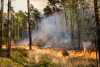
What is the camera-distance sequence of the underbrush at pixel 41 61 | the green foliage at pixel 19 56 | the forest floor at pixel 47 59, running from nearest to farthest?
the underbrush at pixel 41 61
the forest floor at pixel 47 59
the green foliage at pixel 19 56

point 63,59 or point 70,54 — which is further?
point 70,54

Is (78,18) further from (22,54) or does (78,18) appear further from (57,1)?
(22,54)

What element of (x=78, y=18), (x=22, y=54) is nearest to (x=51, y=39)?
(x=78, y=18)

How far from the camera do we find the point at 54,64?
21.0 m

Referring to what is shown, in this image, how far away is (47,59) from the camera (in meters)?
23.4

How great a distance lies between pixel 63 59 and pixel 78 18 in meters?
15.3

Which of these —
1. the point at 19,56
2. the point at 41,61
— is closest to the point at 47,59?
the point at 41,61

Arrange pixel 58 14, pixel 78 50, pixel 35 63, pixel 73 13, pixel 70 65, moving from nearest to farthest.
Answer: pixel 70 65 < pixel 35 63 < pixel 78 50 < pixel 73 13 < pixel 58 14

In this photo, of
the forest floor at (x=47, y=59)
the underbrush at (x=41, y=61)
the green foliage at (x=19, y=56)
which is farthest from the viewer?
the green foliage at (x=19, y=56)

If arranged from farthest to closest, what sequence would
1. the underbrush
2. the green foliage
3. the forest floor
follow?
the green foliage → the forest floor → the underbrush

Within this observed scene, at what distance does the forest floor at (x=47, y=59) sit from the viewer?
20.2 m

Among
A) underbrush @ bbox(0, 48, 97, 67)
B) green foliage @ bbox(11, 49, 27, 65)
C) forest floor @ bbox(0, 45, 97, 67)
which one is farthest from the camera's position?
green foliage @ bbox(11, 49, 27, 65)

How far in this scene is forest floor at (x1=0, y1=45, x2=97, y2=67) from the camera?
20.2 metres

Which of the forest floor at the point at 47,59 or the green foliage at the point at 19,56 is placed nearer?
the forest floor at the point at 47,59
